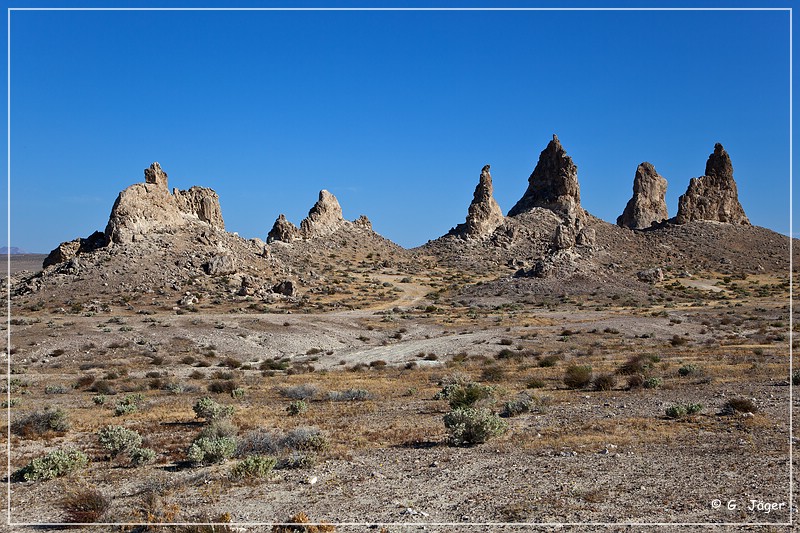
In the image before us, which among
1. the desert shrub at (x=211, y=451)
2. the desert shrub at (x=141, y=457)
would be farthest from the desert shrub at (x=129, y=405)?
the desert shrub at (x=211, y=451)

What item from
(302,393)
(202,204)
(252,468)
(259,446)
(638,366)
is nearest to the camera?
(252,468)

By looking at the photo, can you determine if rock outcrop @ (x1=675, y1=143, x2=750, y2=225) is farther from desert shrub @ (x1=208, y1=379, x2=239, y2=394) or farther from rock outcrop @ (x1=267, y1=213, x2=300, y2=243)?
desert shrub @ (x1=208, y1=379, x2=239, y2=394)

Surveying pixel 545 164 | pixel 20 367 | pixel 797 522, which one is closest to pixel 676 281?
pixel 545 164

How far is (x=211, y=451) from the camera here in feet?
39.9

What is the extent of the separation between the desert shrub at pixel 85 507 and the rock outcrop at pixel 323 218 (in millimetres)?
83311

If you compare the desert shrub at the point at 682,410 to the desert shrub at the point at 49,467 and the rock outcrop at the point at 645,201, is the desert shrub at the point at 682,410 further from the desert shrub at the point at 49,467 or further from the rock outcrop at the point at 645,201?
A: the rock outcrop at the point at 645,201

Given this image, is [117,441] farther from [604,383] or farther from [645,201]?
[645,201]

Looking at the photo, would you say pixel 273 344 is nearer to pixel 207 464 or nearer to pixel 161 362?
pixel 161 362

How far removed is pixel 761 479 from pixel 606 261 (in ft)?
254

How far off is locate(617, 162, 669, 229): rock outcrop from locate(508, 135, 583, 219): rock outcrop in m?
14.0

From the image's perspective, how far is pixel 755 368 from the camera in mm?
23734

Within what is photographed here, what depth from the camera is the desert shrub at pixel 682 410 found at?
15.2 meters

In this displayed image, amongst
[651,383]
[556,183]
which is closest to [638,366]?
[651,383]

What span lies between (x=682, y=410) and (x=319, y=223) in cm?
8339
